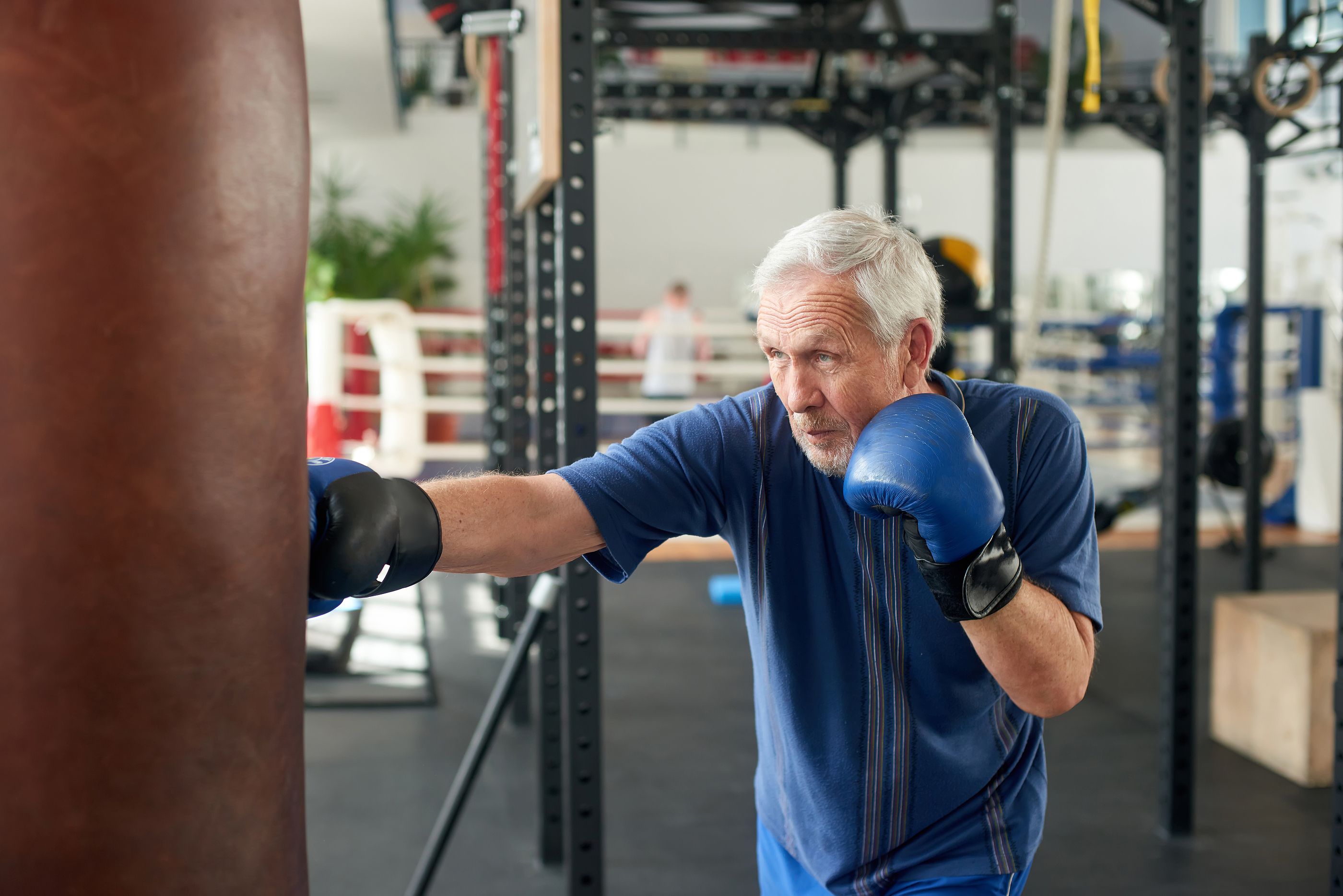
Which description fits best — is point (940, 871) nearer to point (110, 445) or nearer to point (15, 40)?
point (110, 445)

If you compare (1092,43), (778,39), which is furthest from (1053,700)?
(778,39)

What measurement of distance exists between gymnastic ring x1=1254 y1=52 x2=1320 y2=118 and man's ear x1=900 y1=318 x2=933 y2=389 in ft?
12.0

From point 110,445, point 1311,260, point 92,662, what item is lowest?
point 92,662

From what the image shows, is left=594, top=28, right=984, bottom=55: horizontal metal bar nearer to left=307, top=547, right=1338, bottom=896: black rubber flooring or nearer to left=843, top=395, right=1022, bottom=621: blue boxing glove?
left=307, top=547, right=1338, bottom=896: black rubber flooring

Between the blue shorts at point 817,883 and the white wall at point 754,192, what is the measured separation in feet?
42.7

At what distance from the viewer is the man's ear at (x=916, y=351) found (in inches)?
55.2

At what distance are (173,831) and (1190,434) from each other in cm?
277

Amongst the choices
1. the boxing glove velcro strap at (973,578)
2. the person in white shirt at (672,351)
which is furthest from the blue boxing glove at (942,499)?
the person in white shirt at (672,351)

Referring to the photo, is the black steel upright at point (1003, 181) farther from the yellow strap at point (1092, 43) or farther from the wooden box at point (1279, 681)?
the wooden box at point (1279, 681)

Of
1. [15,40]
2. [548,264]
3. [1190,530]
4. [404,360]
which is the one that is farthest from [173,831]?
[404,360]

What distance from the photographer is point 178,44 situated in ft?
1.88

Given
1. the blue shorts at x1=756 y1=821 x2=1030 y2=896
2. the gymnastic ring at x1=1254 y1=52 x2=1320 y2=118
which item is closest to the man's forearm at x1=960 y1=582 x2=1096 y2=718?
the blue shorts at x1=756 y1=821 x2=1030 y2=896

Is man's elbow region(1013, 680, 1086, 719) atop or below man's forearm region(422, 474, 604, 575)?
below

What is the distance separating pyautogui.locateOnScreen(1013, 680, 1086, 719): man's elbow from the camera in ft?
4.24
